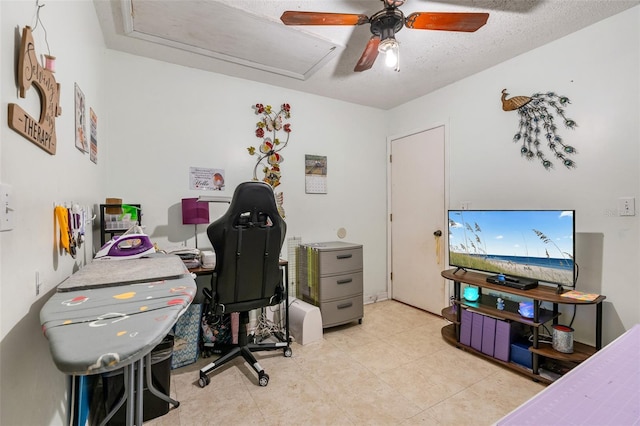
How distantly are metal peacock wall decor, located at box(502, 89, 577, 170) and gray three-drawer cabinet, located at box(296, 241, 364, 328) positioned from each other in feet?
5.66

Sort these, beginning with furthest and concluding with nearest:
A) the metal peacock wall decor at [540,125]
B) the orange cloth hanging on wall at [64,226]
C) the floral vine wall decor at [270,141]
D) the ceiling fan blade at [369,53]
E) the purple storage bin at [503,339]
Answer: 1. the floral vine wall decor at [270,141]
2. the metal peacock wall decor at [540,125]
3. the purple storage bin at [503,339]
4. the ceiling fan blade at [369,53]
5. the orange cloth hanging on wall at [64,226]

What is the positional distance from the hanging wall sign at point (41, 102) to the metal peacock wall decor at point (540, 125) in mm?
3034

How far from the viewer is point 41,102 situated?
974 mm

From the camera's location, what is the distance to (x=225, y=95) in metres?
2.76

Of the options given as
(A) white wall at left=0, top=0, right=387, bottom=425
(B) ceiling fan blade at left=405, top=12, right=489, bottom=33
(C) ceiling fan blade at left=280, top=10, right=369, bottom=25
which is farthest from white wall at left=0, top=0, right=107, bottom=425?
(B) ceiling fan blade at left=405, top=12, right=489, bottom=33

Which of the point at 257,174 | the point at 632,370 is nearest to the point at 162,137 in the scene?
the point at 257,174

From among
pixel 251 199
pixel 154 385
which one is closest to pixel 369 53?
pixel 251 199

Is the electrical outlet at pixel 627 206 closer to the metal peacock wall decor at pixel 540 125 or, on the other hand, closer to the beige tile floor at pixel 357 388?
the metal peacock wall decor at pixel 540 125

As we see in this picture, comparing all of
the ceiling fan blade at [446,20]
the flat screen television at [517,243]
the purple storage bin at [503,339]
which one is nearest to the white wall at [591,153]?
the flat screen television at [517,243]

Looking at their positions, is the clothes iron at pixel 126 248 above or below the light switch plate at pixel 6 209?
below

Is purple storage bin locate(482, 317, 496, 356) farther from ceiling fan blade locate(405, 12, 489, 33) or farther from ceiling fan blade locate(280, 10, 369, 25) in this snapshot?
ceiling fan blade locate(280, 10, 369, 25)

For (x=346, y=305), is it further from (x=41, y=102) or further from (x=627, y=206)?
(x=41, y=102)

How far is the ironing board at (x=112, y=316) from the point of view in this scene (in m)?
0.55

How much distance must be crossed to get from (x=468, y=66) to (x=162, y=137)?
282 cm
